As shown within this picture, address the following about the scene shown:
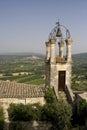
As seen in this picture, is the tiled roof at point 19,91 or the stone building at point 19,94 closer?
the stone building at point 19,94

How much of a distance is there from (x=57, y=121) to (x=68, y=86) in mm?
4343

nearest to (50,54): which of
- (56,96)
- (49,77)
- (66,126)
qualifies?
(49,77)

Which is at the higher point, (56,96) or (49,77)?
(49,77)

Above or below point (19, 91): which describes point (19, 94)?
below

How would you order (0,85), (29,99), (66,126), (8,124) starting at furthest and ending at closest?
(0,85) → (29,99) → (8,124) → (66,126)

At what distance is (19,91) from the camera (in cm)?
1866

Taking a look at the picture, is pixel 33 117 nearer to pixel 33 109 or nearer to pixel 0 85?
pixel 33 109

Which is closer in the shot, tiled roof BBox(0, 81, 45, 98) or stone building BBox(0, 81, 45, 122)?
stone building BBox(0, 81, 45, 122)

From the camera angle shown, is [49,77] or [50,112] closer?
[50,112]

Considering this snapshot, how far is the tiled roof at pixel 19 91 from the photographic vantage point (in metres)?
17.9

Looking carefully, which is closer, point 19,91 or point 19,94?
point 19,94

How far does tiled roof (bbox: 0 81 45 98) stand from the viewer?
1792cm

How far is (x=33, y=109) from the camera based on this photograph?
56.7 ft

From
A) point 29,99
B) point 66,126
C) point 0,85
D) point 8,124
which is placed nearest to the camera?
point 66,126
